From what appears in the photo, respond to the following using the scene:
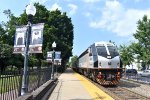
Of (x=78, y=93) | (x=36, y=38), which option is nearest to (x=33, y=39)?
(x=36, y=38)

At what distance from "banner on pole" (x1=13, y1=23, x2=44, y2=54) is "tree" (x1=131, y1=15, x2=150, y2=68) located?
6081 centimetres

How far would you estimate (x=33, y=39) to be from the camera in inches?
528

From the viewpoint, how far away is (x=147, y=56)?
7294cm

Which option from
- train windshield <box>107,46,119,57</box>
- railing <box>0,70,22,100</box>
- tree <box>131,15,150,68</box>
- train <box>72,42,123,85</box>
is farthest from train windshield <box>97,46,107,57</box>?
tree <box>131,15,150,68</box>

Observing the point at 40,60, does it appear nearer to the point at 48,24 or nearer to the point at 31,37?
the point at 48,24

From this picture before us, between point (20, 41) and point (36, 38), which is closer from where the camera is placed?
point (36, 38)

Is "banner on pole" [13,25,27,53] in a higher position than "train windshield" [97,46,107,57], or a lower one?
lower

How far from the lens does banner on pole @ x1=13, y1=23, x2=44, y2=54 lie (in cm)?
1321

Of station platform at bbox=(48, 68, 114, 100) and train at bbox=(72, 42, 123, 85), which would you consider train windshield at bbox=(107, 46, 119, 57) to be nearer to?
train at bbox=(72, 42, 123, 85)

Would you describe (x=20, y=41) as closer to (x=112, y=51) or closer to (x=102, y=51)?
(x=102, y=51)

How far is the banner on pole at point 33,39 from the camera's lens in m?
13.2

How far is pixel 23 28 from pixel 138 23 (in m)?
63.4

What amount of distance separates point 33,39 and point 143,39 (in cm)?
6213

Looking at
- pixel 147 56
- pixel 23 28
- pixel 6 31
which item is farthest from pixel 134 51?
pixel 23 28
